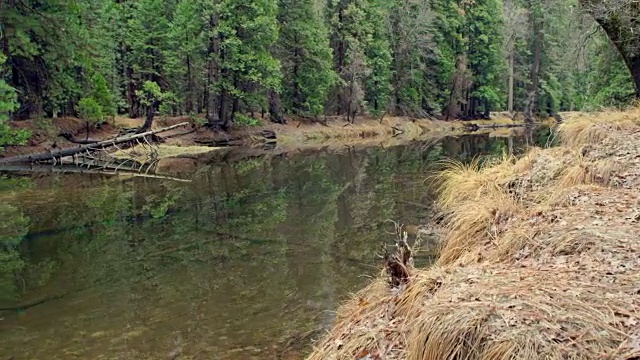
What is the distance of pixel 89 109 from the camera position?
26188mm

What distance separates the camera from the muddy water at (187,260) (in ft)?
21.1

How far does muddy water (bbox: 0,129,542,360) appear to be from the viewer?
6.43 m

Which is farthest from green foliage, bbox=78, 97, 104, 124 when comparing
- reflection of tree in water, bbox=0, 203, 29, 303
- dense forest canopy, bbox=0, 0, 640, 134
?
reflection of tree in water, bbox=0, 203, 29, 303

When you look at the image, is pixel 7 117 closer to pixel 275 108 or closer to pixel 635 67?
pixel 635 67

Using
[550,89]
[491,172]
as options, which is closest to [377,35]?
[550,89]

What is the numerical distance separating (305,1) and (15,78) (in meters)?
19.3

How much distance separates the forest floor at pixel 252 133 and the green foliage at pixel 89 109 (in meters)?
1.02

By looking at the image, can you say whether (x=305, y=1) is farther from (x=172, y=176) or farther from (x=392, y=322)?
(x=392, y=322)

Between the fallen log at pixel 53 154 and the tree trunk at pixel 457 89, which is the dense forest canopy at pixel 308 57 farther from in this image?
the fallen log at pixel 53 154

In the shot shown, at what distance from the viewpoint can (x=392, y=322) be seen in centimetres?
460

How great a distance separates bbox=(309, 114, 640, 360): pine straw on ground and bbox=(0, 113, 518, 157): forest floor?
869 inches

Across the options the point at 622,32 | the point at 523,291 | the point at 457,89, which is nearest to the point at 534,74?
the point at 457,89

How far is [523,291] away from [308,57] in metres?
35.0

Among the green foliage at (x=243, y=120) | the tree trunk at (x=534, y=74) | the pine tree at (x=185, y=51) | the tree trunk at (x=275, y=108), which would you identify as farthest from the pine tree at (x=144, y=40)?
the tree trunk at (x=534, y=74)
